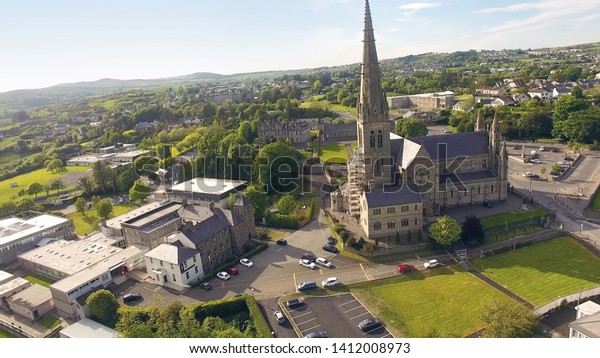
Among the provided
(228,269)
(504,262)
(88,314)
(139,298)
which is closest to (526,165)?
(504,262)

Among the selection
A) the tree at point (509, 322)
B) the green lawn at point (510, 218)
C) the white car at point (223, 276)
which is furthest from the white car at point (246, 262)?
the green lawn at point (510, 218)

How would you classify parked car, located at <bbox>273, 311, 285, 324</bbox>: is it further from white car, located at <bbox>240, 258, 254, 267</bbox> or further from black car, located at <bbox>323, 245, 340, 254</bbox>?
black car, located at <bbox>323, 245, 340, 254</bbox>

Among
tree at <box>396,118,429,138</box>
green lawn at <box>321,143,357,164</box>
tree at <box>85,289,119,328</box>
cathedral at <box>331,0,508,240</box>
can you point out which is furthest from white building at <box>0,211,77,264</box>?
tree at <box>396,118,429,138</box>

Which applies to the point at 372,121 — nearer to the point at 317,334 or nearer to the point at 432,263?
the point at 432,263

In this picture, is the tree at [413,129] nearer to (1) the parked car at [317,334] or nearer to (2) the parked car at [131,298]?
(1) the parked car at [317,334]

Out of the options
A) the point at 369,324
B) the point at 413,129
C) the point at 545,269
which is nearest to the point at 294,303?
the point at 369,324

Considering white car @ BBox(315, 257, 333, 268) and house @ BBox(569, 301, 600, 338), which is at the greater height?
house @ BBox(569, 301, 600, 338)
